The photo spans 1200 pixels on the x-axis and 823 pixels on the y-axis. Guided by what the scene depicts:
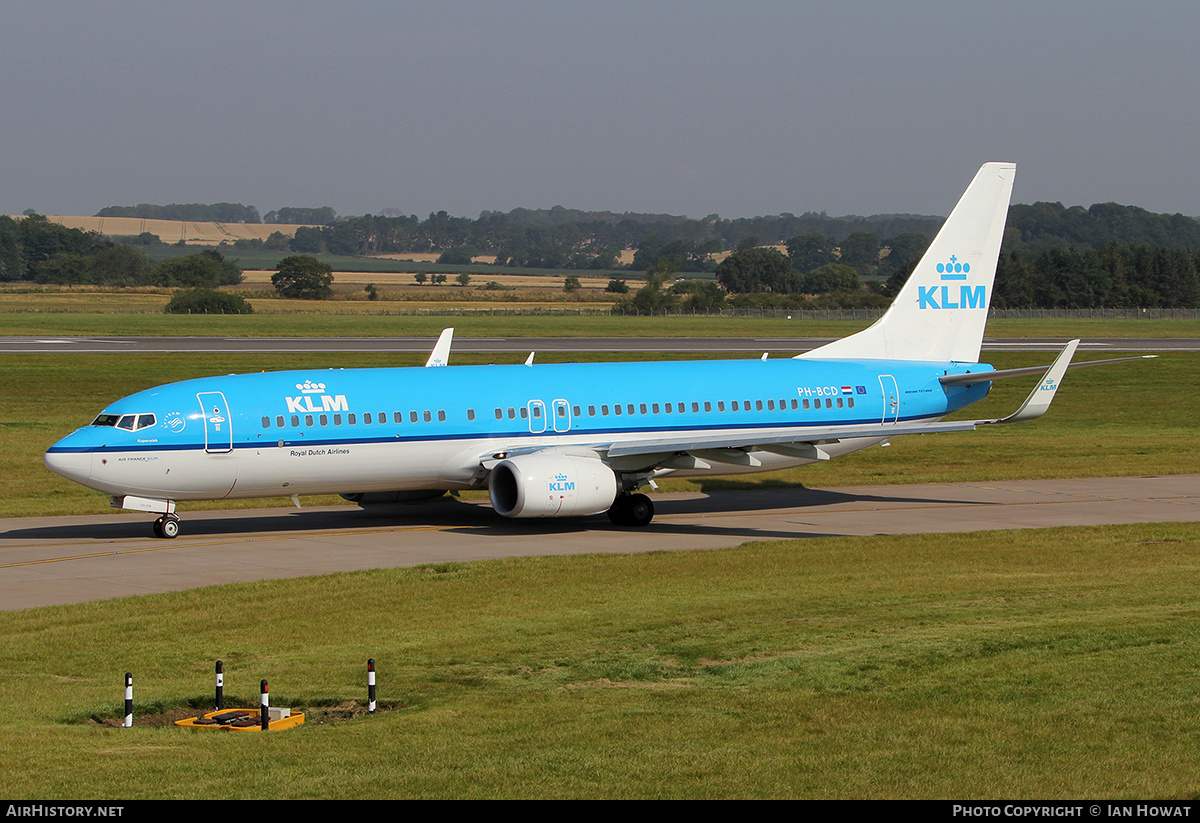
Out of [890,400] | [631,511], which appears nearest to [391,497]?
[631,511]

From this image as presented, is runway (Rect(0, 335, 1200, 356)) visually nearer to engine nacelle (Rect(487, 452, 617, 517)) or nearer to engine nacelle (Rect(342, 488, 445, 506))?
engine nacelle (Rect(342, 488, 445, 506))

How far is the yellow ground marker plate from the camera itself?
16453 mm

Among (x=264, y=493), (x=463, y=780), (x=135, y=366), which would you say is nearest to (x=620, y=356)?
(x=135, y=366)

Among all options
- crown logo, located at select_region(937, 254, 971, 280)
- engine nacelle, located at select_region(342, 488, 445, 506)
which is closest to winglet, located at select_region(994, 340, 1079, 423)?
crown logo, located at select_region(937, 254, 971, 280)

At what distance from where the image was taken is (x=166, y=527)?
3344 centimetres

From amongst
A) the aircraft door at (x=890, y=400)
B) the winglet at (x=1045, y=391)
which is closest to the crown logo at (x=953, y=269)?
the aircraft door at (x=890, y=400)

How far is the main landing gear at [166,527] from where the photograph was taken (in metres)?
33.4

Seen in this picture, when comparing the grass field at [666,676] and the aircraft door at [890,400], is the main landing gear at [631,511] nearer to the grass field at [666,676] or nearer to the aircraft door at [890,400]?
the grass field at [666,676]

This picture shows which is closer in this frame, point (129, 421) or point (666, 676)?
point (666, 676)

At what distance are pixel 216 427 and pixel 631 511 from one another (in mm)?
10797

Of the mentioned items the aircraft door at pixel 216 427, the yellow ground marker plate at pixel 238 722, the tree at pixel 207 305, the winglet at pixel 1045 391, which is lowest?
the tree at pixel 207 305

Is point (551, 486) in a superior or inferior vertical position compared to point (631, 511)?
superior

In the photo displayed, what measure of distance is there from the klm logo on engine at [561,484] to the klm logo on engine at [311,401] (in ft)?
17.7

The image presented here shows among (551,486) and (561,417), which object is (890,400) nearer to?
(561,417)
